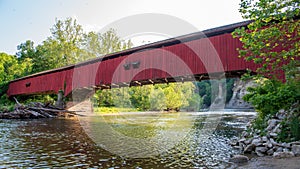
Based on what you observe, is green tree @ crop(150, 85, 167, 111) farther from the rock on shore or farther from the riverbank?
the riverbank

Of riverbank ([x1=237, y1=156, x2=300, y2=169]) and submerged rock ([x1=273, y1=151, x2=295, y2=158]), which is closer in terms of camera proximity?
riverbank ([x1=237, y1=156, x2=300, y2=169])

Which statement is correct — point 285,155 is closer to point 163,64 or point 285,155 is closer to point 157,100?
point 163,64

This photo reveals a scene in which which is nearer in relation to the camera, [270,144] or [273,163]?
[273,163]

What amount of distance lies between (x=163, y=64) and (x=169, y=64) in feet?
1.81

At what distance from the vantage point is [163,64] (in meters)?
17.2

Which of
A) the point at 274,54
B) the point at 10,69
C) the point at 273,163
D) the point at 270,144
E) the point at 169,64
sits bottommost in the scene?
the point at 273,163

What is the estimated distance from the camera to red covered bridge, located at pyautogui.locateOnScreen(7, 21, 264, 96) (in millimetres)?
14242

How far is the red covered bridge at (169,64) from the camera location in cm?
1424

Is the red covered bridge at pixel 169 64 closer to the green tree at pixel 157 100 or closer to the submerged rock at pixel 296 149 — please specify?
the submerged rock at pixel 296 149

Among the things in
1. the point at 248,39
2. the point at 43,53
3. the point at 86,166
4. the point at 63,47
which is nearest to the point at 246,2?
the point at 248,39

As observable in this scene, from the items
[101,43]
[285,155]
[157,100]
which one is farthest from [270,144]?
[101,43]

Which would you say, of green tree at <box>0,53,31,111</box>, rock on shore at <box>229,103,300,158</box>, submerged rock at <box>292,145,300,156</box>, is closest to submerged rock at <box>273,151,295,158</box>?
rock on shore at <box>229,103,300,158</box>

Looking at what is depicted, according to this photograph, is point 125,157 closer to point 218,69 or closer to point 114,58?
point 218,69

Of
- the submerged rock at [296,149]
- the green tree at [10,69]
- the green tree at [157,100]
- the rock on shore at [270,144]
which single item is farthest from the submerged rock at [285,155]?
the green tree at [157,100]
